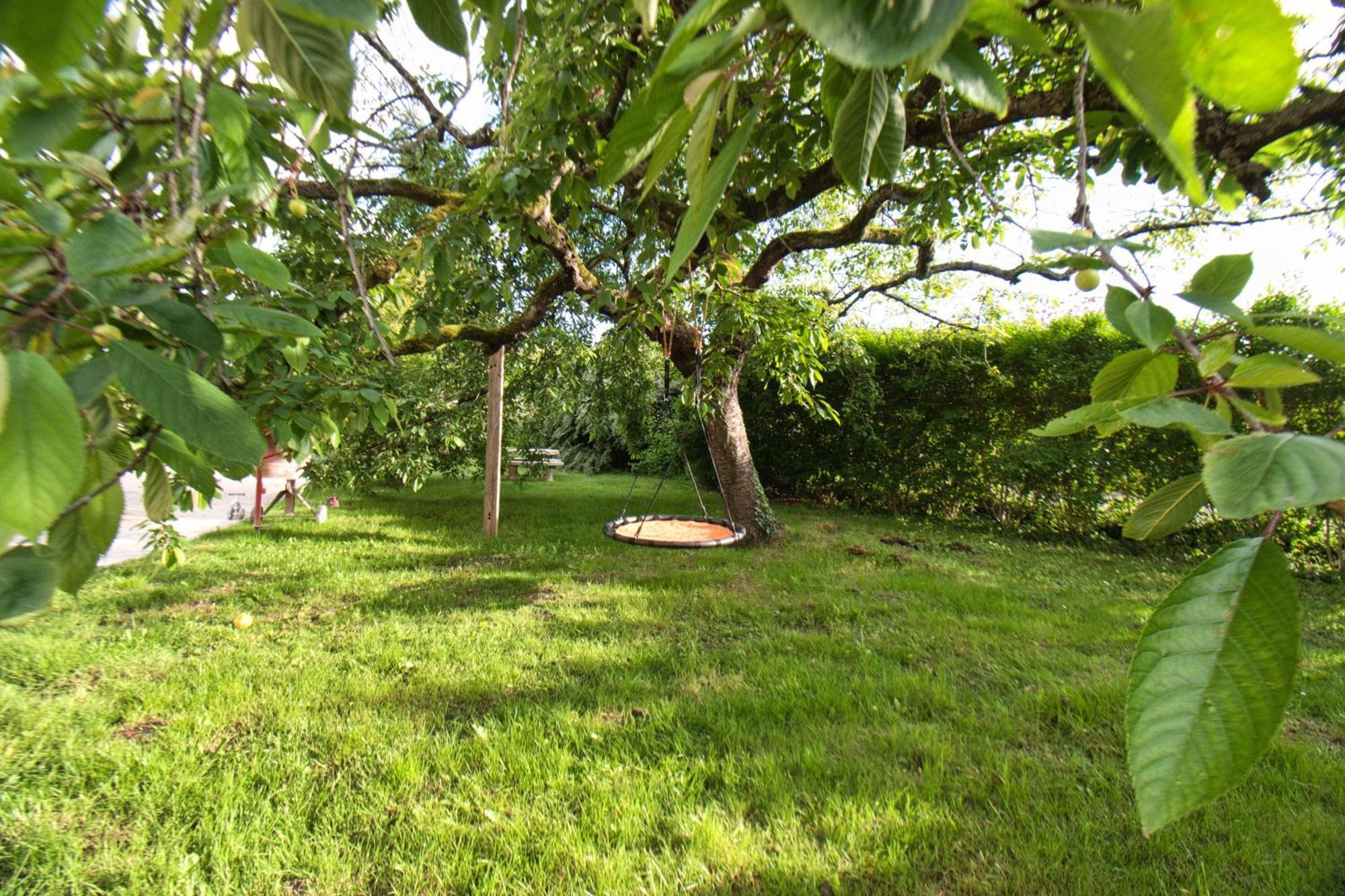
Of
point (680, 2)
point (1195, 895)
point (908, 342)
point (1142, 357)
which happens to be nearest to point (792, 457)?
point (908, 342)

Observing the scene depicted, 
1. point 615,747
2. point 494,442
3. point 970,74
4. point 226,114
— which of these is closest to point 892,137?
point 970,74

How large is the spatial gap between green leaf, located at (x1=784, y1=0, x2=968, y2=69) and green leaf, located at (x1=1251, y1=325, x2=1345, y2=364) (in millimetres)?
220

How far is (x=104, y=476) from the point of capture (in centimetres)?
55

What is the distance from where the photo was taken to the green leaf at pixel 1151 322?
0.34 meters

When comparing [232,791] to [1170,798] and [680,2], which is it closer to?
[1170,798]

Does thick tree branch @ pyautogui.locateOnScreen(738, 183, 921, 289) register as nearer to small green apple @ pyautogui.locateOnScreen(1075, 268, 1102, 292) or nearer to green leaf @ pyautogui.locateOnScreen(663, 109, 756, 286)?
small green apple @ pyautogui.locateOnScreen(1075, 268, 1102, 292)

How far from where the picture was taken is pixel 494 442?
6.39m

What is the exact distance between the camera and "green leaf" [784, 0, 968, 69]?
0.65 feet

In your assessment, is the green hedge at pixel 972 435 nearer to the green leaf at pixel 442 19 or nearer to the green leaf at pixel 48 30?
the green leaf at pixel 442 19

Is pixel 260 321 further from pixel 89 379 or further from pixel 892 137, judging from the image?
pixel 892 137

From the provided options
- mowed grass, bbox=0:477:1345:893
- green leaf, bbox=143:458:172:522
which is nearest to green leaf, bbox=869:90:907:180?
green leaf, bbox=143:458:172:522

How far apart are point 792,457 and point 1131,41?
351 inches

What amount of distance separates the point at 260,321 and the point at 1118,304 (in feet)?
2.28

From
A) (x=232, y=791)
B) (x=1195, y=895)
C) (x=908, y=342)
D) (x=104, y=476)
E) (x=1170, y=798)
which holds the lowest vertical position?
(x=1195, y=895)
